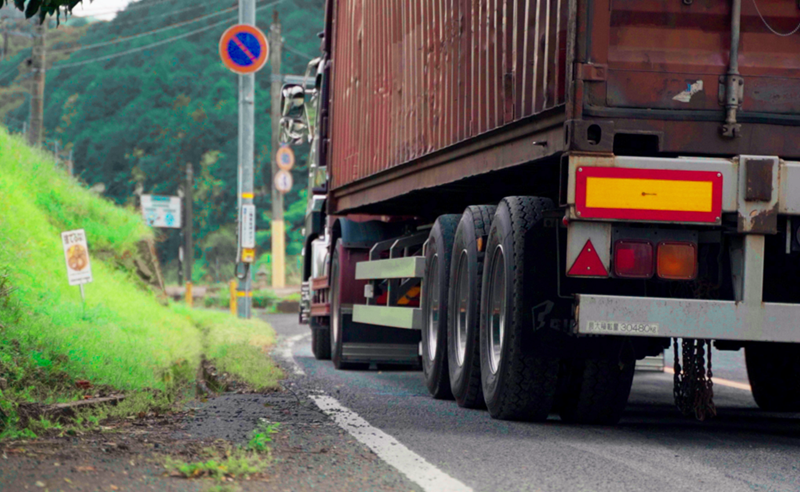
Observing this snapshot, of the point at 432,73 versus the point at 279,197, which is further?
the point at 279,197

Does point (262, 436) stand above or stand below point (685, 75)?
below

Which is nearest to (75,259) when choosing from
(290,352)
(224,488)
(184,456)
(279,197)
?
(290,352)

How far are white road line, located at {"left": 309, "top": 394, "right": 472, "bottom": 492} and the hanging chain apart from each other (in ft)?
5.80

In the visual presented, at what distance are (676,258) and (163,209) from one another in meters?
38.9

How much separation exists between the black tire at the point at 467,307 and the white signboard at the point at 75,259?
6231 millimetres

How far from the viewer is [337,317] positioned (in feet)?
42.5

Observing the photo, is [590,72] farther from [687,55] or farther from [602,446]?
[602,446]

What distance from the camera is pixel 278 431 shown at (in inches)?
260

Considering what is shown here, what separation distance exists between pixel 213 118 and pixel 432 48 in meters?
42.8

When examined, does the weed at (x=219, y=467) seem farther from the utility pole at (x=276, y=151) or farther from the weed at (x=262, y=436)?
the utility pole at (x=276, y=151)

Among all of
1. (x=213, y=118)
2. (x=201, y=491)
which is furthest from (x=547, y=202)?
(x=213, y=118)

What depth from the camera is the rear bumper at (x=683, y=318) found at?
6.09 metres

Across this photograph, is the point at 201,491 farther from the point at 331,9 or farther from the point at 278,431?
the point at 331,9

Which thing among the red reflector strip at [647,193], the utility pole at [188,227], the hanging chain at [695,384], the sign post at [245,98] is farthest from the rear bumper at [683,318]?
the utility pole at [188,227]
